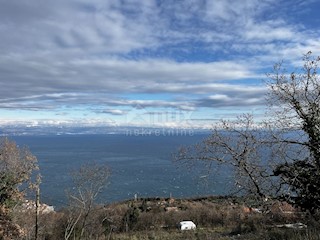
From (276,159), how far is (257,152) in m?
0.62

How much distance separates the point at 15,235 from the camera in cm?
1795

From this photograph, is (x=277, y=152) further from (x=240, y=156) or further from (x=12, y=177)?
(x=12, y=177)

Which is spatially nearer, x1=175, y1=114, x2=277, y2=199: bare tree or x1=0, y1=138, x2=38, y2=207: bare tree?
x1=175, y1=114, x2=277, y2=199: bare tree

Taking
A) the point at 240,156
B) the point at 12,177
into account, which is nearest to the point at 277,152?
the point at 240,156

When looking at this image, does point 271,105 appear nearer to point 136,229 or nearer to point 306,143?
point 306,143

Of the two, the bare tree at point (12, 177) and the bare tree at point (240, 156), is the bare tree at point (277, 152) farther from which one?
the bare tree at point (12, 177)

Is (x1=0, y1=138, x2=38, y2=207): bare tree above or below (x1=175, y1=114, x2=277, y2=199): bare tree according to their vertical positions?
below

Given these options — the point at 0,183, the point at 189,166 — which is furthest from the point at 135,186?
the point at 189,166

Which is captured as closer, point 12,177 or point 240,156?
point 240,156

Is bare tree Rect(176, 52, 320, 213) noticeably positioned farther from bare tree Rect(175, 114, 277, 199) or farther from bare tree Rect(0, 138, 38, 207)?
bare tree Rect(0, 138, 38, 207)

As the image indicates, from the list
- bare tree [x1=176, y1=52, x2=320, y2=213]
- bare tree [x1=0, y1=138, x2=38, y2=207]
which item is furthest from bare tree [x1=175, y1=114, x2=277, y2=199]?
bare tree [x1=0, y1=138, x2=38, y2=207]

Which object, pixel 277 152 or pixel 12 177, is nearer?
pixel 277 152

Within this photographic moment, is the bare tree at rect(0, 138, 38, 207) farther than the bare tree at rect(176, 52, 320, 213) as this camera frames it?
Yes

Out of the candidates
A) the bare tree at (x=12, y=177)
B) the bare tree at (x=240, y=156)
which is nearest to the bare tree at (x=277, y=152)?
the bare tree at (x=240, y=156)
